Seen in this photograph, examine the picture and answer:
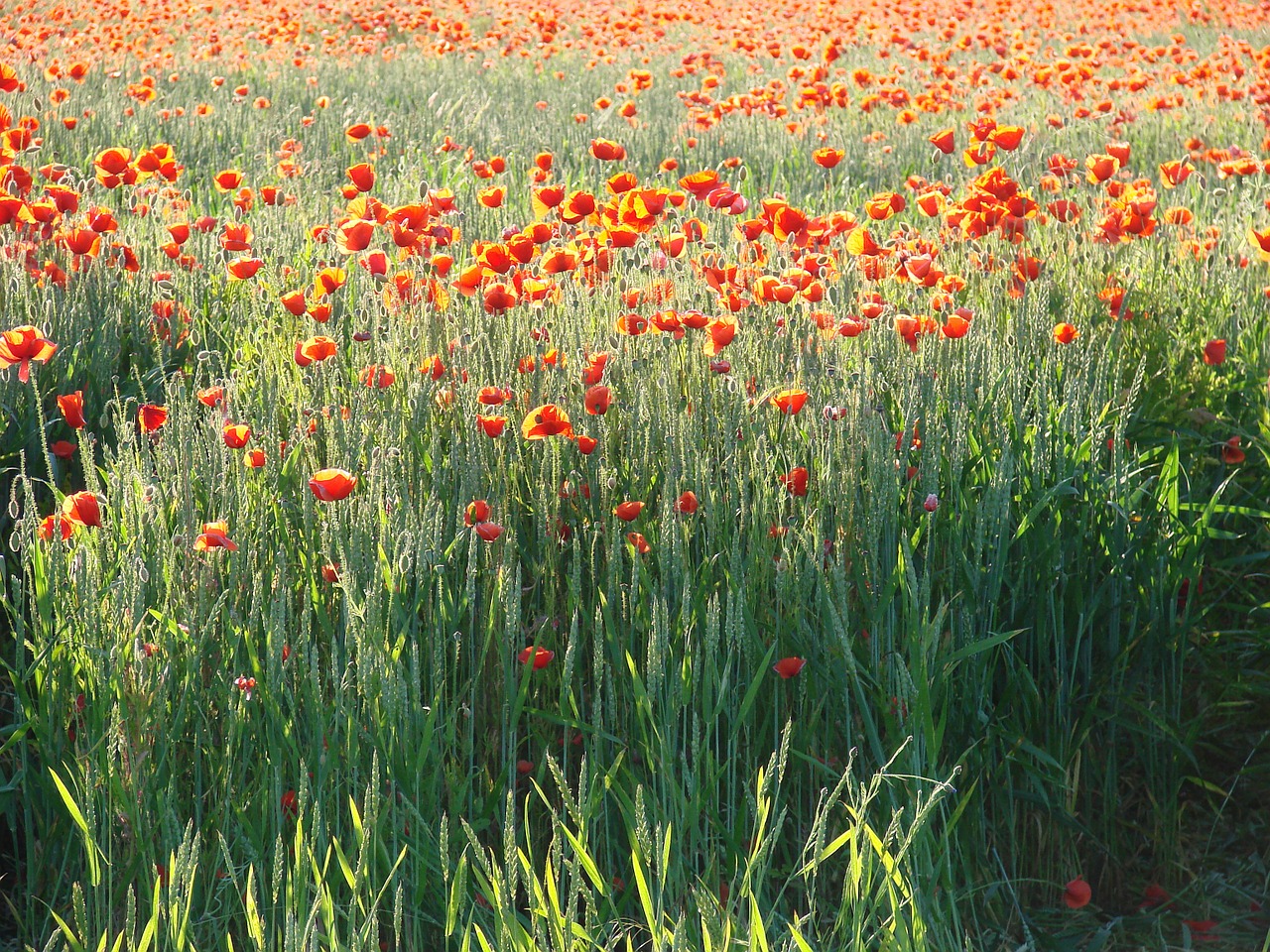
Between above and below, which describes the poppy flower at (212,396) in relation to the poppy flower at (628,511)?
above

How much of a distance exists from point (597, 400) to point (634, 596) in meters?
0.46

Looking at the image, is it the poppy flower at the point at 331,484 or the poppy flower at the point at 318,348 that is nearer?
the poppy flower at the point at 331,484

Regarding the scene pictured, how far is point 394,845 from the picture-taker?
1.65 meters

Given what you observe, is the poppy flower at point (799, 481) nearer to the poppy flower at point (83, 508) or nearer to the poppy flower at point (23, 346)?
the poppy flower at point (83, 508)

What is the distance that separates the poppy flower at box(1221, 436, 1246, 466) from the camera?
2900 mm

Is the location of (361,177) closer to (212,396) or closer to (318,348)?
(318,348)

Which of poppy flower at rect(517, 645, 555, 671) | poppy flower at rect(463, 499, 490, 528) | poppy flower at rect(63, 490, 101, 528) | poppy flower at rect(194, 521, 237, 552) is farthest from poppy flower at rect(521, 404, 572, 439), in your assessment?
poppy flower at rect(63, 490, 101, 528)

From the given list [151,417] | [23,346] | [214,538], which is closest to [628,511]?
[214,538]

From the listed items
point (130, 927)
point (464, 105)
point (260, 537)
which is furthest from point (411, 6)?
point (130, 927)

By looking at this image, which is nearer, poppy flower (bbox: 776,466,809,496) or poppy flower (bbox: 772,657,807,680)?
poppy flower (bbox: 772,657,807,680)

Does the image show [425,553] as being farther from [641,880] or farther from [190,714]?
[641,880]

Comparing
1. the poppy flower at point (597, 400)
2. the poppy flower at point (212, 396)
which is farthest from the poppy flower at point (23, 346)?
the poppy flower at point (597, 400)

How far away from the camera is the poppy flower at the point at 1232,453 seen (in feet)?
9.52

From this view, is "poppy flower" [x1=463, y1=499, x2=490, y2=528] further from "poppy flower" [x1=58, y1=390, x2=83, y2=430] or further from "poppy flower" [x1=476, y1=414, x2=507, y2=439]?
"poppy flower" [x1=58, y1=390, x2=83, y2=430]
